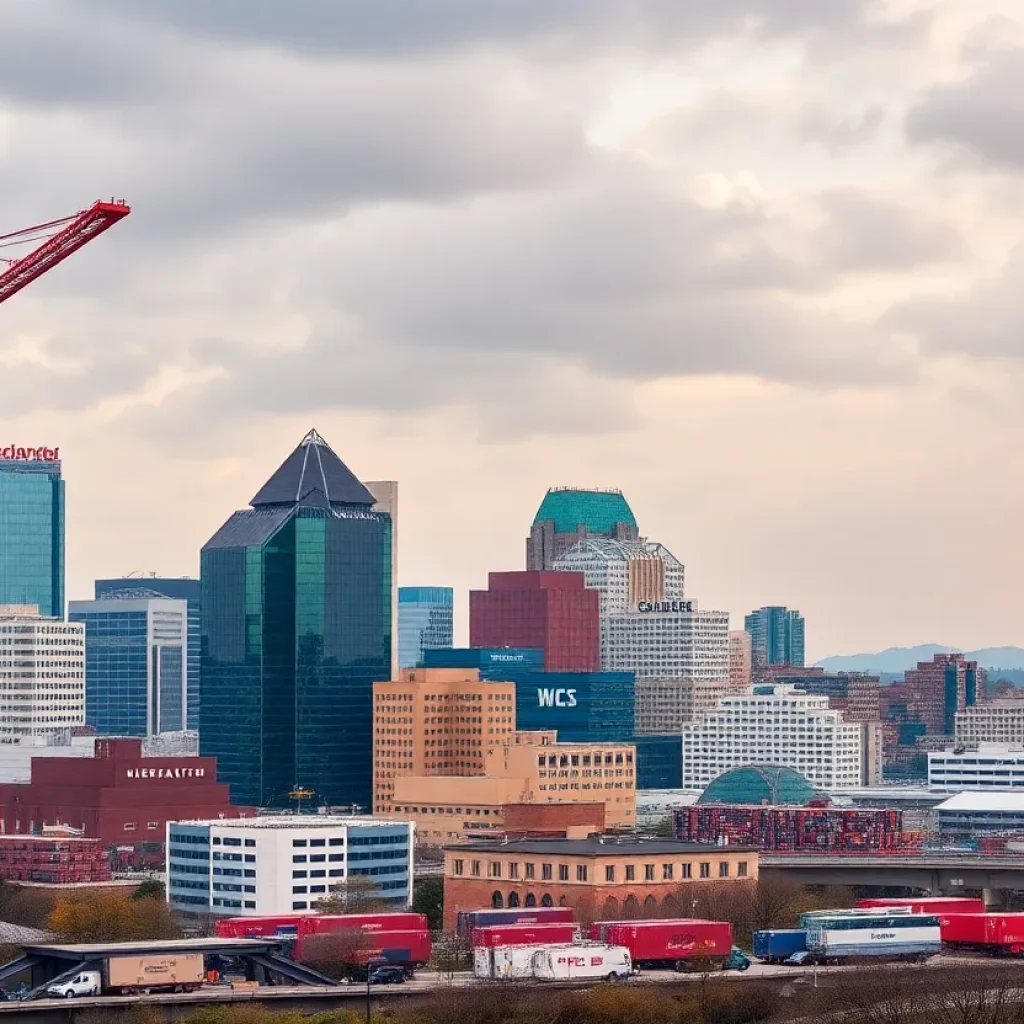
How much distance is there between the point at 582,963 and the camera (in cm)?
13625

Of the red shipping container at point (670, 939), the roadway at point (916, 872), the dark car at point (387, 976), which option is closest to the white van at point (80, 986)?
the dark car at point (387, 976)

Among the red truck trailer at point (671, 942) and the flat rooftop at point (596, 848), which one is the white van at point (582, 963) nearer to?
the red truck trailer at point (671, 942)

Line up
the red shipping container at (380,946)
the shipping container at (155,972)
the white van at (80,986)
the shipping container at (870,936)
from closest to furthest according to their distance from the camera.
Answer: the white van at (80,986) → the shipping container at (155,972) → the red shipping container at (380,946) → the shipping container at (870,936)

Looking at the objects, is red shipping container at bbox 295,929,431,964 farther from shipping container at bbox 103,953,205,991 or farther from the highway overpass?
the highway overpass

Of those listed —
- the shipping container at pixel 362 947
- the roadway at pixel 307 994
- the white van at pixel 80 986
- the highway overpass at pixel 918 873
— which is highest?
the highway overpass at pixel 918 873

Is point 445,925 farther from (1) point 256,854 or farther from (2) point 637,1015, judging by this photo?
(2) point 637,1015

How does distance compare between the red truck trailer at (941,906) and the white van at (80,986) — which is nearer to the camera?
the white van at (80,986)

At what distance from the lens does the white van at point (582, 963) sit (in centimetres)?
13500

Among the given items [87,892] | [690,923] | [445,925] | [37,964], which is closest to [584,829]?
[445,925]

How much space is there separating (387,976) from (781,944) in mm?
20347

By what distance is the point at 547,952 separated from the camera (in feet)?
446

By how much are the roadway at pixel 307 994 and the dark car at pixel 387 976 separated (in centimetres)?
76

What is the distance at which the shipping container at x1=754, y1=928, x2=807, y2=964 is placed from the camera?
479 ft

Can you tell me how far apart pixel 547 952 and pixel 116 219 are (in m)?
43.4
